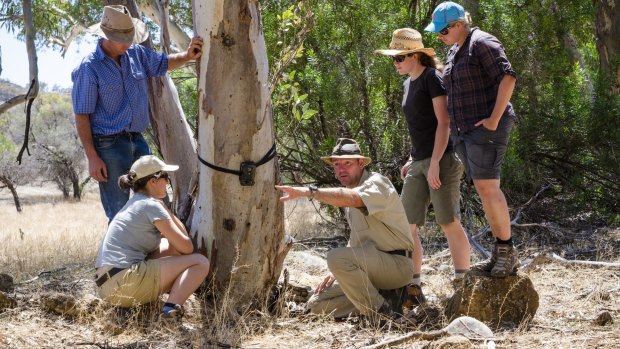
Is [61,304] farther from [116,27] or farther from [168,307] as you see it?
[116,27]

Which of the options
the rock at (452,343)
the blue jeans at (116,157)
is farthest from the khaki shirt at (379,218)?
the blue jeans at (116,157)

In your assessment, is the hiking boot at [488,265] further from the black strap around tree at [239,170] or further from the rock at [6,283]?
the rock at [6,283]

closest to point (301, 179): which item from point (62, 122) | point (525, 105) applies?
point (525, 105)

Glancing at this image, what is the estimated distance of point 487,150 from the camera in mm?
4617

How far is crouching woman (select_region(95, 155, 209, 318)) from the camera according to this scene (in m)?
4.61

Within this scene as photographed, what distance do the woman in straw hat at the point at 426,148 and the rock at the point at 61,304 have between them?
2239 mm

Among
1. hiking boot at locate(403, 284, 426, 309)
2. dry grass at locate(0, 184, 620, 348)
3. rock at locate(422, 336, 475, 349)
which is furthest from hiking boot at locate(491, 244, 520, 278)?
rock at locate(422, 336, 475, 349)

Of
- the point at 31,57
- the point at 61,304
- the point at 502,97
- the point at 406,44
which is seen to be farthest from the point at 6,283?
the point at 502,97

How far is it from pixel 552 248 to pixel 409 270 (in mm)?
3051

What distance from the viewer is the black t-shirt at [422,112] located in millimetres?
5117

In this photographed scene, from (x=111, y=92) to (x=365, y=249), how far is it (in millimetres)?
2015

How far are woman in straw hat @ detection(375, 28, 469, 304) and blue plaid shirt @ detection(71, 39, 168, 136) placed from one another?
1.73 meters

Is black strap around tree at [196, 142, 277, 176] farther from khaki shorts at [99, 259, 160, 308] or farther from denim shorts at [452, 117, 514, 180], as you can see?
denim shorts at [452, 117, 514, 180]

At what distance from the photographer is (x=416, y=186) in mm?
5309
